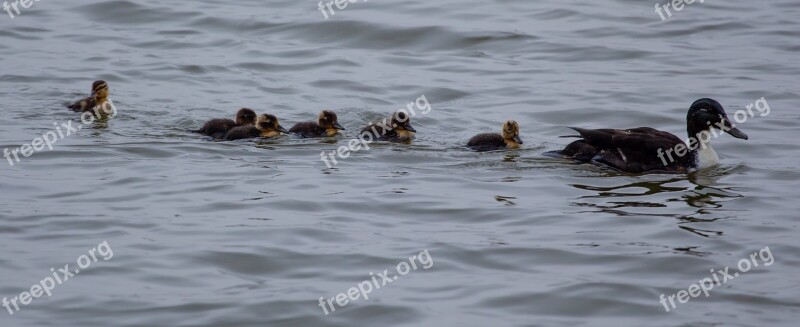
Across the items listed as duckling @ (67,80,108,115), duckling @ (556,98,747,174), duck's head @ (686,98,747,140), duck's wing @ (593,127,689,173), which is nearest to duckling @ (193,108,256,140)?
duckling @ (67,80,108,115)

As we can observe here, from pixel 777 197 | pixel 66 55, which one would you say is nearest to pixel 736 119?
pixel 777 197

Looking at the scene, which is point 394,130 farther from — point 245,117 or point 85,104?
point 85,104

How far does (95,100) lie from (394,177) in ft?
12.6

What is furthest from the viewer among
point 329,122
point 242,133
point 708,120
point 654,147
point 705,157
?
point 329,122

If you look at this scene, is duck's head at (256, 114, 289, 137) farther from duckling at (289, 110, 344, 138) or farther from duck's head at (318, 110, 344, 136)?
duck's head at (318, 110, 344, 136)

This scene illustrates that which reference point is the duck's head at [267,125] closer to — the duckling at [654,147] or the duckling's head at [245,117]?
the duckling's head at [245,117]

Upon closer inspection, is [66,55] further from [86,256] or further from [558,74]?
[86,256]

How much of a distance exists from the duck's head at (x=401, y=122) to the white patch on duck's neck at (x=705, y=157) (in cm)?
256

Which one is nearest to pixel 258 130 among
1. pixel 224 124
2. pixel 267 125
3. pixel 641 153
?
pixel 267 125

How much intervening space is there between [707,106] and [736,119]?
206cm

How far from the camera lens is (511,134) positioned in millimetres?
11578

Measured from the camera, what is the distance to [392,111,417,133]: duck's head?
11.9 m

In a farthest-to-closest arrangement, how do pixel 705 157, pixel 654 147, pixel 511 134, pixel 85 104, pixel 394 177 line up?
pixel 85 104
pixel 511 134
pixel 705 157
pixel 654 147
pixel 394 177

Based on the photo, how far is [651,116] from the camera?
1340 cm
